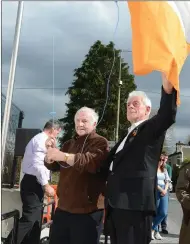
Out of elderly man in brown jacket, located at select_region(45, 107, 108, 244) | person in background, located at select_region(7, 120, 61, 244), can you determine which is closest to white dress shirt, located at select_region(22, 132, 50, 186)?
person in background, located at select_region(7, 120, 61, 244)

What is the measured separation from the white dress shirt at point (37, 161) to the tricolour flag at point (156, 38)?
7.92ft

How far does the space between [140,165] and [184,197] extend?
2.70ft

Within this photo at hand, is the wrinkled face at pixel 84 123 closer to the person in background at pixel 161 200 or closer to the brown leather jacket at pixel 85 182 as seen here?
the brown leather jacket at pixel 85 182

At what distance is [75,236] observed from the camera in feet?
10.7

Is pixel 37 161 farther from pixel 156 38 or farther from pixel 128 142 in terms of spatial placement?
pixel 156 38

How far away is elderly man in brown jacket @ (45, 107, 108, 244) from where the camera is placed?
3.24m

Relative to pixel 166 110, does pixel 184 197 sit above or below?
below

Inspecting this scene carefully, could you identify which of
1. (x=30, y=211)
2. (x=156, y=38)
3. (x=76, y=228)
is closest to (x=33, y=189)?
(x=30, y=211)

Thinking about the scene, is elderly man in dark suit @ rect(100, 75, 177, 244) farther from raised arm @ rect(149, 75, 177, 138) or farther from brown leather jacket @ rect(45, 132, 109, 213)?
brown leather jacket @ rect(45, 132, 109, 213)

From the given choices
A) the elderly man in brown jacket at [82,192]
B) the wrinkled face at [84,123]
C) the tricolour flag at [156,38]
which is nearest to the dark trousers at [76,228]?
the elderly man in brown jacket at [82,192]

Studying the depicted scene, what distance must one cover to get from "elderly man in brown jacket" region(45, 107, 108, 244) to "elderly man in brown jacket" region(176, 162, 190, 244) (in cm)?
72

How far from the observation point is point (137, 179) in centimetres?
289

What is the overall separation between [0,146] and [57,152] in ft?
2.96

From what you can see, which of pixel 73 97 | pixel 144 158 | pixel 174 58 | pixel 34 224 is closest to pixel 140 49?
pixel 174 58
